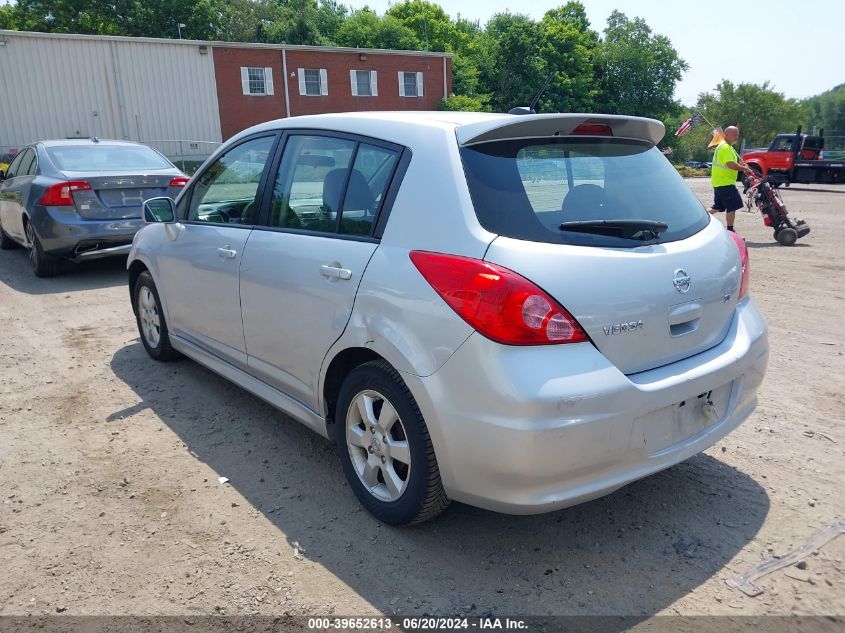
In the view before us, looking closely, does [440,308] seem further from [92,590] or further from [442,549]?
[92,590]

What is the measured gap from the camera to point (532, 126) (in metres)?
2.90

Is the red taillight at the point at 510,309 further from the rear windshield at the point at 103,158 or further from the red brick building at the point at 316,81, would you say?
the red brick building at the point at 316,81

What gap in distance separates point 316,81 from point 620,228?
127 ft

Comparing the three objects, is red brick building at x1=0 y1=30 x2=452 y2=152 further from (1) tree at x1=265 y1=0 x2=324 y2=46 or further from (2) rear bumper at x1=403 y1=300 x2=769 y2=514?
(2) rear bumper at x1=403 y1=300 x2=769 y2=514

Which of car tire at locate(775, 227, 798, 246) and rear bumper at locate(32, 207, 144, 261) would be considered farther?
car tire at locate(775, 227, 798, 246)

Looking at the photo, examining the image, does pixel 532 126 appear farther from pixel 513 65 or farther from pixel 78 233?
pixel 513 65

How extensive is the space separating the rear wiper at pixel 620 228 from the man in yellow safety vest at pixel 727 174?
28.5 feet

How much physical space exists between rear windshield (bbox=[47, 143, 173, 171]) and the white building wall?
2547 centimetres

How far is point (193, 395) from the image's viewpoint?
Result: 4.66 metres

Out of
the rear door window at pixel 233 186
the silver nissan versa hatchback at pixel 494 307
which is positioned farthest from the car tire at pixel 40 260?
the silver nissan versa hatchback at pixel 494 307

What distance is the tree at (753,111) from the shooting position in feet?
213

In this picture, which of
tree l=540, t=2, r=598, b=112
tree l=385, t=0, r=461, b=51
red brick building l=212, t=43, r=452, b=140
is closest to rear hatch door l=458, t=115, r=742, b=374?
red brick building l=212, t=43, r=452, b=140

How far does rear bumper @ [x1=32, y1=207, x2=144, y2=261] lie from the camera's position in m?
7.86

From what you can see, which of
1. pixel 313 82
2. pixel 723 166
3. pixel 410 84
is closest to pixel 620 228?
pixel 723 166
